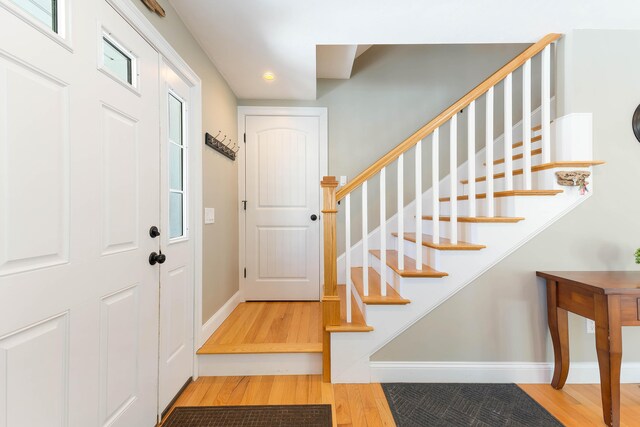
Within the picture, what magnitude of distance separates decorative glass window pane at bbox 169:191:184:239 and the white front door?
25cm

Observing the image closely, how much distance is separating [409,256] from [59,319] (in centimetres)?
219

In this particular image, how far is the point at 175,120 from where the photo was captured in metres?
1.83

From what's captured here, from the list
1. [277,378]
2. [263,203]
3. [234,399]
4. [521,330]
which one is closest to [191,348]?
[234,399]

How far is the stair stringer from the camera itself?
1.88 m

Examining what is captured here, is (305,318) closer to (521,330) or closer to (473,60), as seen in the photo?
(521,330)

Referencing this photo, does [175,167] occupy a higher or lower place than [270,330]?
higher

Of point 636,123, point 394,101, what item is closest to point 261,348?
point 394,101

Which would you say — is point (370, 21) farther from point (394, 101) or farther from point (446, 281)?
point (446, 281)

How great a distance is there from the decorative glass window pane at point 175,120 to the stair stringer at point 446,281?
5.17ft

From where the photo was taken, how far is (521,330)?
1.92 m

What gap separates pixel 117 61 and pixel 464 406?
2.50 meters

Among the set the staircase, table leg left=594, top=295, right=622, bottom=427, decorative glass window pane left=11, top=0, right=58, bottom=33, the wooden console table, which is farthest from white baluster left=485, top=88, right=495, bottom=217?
decorative glass window pane left=11, top=0, right=58, bottom=33

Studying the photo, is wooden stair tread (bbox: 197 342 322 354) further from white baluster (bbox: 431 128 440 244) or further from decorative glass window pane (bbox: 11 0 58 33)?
decorative glass window pane (bbox: 11 0 58 33)

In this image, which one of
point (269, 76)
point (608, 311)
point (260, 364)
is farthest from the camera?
point (269, 76)
